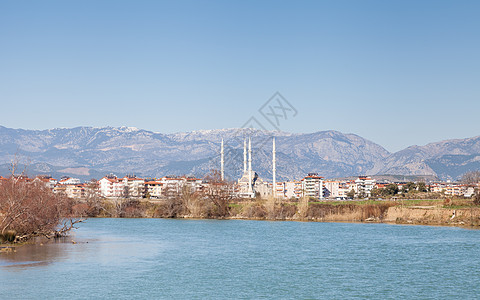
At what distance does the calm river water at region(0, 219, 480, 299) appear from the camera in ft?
89.8

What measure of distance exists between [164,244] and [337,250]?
14.1m

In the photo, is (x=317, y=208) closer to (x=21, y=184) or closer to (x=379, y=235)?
(x=379, y=235)

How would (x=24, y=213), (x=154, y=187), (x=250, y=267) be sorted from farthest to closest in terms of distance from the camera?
(x=154, y=187), (x=24, y=213), (x=250, y=267)

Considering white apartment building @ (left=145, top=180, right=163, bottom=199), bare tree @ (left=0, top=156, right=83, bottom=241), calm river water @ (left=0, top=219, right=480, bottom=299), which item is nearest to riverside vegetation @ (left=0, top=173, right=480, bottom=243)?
bare tree @ (left=0, top=156, right=83, bottom=241)

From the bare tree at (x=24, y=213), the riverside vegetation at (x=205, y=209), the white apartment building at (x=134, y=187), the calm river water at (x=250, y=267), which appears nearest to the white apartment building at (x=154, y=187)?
the white apartment building at (x=134, y=187)

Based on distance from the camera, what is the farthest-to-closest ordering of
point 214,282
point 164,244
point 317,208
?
1. point 317,208
2. point 164,244
3. point 214,282

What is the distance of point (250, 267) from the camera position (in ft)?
116

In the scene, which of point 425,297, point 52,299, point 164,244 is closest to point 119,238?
point 164,244

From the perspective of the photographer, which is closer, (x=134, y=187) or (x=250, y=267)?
(x=250, y=267)

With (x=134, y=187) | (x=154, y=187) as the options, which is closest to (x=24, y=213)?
(x=134, y=187)

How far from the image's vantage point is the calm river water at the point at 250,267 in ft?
89.8

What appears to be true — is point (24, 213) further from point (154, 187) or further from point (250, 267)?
point (154, 187)

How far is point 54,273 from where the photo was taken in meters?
31.0

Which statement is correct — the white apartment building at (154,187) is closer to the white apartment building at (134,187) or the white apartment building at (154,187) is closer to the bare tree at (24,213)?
the white apartment building at (134,187)
